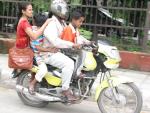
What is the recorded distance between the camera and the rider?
241 inches

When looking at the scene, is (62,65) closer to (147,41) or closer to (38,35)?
(38,35)

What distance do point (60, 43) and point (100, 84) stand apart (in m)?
0.77

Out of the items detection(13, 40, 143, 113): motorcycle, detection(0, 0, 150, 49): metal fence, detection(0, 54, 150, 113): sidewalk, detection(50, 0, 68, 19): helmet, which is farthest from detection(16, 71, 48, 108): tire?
detection(0, 0, 150, 49): metal fence

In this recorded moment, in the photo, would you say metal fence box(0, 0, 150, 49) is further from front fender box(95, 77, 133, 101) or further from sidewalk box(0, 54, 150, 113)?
front fender box(95, 77, 133, 101)

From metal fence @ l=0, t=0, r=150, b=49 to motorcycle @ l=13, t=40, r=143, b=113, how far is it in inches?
149

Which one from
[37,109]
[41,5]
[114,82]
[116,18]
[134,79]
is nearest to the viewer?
[114,82]

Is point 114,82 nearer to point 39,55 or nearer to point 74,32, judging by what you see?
point 74,32

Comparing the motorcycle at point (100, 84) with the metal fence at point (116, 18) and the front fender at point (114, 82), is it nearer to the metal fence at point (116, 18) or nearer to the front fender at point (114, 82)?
the front fender at point (114, 82)

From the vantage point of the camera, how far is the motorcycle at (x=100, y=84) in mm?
6004

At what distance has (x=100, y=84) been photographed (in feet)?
20.3

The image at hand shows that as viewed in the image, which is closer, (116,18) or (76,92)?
(76,92)

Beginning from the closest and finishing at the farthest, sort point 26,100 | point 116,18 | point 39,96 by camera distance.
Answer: point 39,96
point 26,100
point 116,18

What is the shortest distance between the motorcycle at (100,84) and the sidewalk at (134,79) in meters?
1.16

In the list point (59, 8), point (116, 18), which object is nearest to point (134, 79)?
point (116, 18)
